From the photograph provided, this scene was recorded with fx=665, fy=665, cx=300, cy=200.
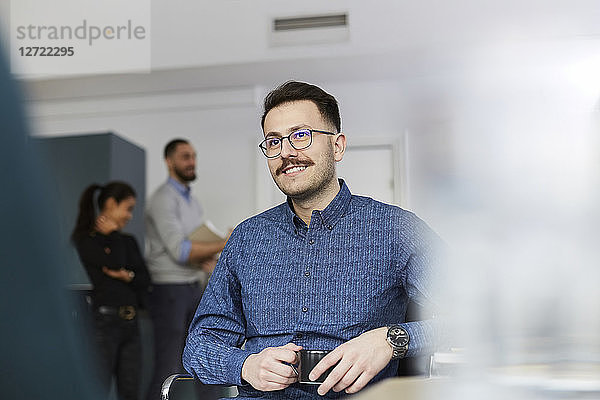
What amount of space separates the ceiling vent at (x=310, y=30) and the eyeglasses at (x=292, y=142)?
8.90 feet

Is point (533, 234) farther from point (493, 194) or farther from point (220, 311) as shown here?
point (220, 311)

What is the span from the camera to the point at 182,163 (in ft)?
14.4

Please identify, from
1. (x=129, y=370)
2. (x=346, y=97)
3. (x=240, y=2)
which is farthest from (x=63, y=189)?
(x=346, y=97)

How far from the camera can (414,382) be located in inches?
20.2

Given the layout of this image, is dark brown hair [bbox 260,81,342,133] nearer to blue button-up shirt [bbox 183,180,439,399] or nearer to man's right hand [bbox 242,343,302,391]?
blue button-up shirt [bbox 183,180,439,399]

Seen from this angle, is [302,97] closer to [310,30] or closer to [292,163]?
[292,163]

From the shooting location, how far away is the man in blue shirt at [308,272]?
5.38ft

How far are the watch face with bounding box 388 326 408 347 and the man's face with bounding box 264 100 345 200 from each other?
47 centimetres

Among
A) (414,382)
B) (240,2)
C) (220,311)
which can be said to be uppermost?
(240,2)

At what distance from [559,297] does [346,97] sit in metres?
4.65

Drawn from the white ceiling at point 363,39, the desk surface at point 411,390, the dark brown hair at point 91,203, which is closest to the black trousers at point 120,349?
the dark brown hair at point 91,203

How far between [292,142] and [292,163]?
0.19 feet
